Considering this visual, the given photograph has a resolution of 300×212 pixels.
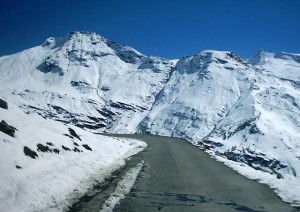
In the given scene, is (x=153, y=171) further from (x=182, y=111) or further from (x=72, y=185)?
(x=182, y=111)

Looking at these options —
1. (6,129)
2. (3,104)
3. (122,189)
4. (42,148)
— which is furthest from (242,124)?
(122,189)

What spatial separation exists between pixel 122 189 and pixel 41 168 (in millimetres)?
3640

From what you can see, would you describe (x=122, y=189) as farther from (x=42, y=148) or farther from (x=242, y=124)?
(x=242, y=124)

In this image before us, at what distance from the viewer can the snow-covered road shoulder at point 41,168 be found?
12281mm

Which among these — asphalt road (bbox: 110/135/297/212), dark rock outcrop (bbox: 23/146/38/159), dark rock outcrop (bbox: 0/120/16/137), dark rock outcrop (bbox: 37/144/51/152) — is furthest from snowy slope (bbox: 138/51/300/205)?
dark rock outcrop (bbox: 23/146/38/159)

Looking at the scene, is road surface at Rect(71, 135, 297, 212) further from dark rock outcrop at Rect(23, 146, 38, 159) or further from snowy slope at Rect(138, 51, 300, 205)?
snowy slope at Rect(138, 51, 300, 205)

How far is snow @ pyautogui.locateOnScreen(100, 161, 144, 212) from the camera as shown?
12.7 meters

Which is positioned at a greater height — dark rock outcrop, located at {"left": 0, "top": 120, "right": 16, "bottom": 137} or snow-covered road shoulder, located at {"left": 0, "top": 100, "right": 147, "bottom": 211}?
dark rock outcrop, located at {"left": 0, "top": 120, "right": 16, "bottom": 137}

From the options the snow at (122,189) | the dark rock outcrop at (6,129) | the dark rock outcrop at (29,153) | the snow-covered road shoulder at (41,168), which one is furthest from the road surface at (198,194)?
the dark rock outcrop at (6,129)

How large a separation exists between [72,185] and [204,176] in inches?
312

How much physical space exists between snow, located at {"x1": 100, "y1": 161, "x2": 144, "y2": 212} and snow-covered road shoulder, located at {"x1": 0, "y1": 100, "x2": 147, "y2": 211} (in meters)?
1.09

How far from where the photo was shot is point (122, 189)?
15609 mm

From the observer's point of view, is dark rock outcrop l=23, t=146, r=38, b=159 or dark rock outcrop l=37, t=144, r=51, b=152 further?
dark rock outcrop l=37, t=144, r=51, b=152

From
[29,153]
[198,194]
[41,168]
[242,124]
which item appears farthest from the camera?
[242,124]
